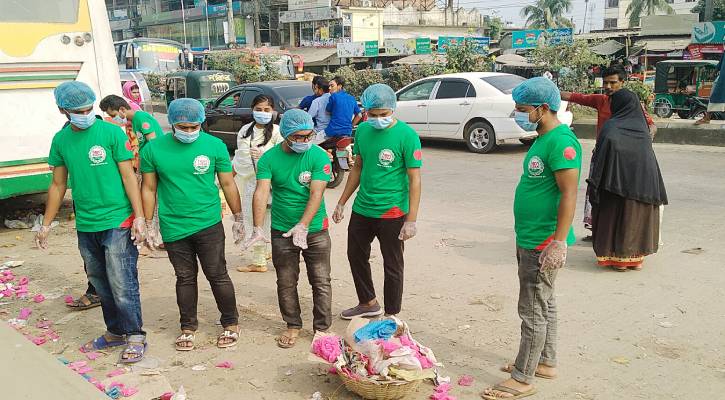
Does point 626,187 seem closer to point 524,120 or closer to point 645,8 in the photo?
point 524,120

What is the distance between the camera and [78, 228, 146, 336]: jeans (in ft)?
13.1

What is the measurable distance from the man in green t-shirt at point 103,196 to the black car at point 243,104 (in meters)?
7.30

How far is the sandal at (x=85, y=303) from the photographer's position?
199 inches

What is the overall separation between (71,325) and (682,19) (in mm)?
31409

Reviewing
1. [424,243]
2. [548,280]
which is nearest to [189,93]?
[424,243]

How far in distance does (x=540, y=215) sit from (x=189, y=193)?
7.12ft

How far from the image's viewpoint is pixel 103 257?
415 cm

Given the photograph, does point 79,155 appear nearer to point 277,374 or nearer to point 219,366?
point 219,366

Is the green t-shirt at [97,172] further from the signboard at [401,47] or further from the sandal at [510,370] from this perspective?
the signboard at [401,47]

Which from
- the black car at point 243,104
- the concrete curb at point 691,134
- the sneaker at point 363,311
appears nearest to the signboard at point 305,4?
the black car at point 243,104

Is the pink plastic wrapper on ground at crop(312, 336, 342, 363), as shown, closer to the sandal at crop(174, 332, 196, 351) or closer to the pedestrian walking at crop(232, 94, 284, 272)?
the sandal at crop(174, 332, 196, 351)

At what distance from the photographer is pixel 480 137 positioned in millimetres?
12211

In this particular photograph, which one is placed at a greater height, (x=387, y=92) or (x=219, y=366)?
(x=387, y=92)

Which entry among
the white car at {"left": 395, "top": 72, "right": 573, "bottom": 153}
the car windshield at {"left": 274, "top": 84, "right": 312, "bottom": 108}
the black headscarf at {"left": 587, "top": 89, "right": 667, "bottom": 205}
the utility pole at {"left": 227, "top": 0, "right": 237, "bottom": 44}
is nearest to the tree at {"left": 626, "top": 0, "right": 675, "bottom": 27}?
the utility pole at {"left": 227, "top": 0, "right": 237, "bottom": 44}
